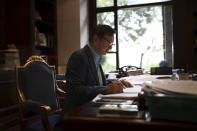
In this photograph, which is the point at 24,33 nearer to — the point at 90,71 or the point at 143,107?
the point at 90,71

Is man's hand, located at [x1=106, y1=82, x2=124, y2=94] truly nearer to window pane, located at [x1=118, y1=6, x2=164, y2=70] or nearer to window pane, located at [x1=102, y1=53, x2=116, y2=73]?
window pane, located at [x1=118, y1=6, x2=164, y2=70]

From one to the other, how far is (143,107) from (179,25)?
11.9ft

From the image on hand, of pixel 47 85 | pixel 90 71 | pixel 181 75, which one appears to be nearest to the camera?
pixel 90 71

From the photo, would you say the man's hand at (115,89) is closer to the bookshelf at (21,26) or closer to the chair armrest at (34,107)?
the chair armrest at (34,107)

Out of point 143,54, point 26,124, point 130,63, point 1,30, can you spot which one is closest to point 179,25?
point 143,54

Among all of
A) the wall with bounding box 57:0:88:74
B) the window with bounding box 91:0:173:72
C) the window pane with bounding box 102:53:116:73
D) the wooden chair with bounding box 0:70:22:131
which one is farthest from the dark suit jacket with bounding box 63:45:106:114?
the window pane with bounding box 102:53:116:73

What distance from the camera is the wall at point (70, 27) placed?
406cm

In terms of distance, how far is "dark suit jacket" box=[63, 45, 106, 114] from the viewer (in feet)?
4.18

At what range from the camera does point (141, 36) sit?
14.0 ft

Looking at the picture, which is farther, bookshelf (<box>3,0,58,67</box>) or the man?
bookshelf (<box>3,0,58,67</box>)

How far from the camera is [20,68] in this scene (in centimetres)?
167

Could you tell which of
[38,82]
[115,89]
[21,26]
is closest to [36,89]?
[38,82]

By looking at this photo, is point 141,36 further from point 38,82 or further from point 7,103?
point 38,82

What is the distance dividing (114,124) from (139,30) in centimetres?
389
